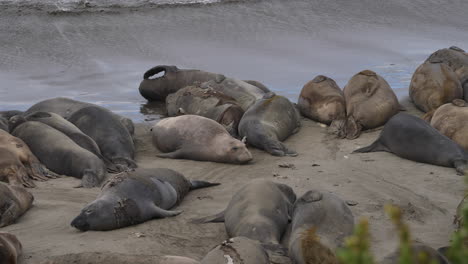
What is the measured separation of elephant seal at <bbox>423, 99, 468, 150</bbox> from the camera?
23.6 ft

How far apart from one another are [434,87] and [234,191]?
4.00 m

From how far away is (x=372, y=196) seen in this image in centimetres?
579

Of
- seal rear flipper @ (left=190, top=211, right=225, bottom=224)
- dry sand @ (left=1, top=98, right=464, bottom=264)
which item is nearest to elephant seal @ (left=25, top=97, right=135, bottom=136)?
dry sand @ (left=1, top=98, right=464, bottom=264)

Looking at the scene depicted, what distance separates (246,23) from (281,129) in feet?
27.6

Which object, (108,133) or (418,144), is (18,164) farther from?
(418,144)

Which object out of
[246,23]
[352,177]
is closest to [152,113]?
[352,177]

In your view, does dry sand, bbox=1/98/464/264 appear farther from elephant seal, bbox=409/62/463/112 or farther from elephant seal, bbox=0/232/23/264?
elephant seal, bbox=409/62/463/112

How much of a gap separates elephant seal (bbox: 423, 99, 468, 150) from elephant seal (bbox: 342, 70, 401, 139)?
29.3 inches

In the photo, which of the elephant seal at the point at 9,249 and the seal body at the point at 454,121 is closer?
the elephant seal at the point at 9,249

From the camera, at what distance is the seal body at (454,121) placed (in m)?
7.20

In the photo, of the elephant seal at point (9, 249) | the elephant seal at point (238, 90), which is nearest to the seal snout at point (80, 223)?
the elephant seal at point (9, 249)

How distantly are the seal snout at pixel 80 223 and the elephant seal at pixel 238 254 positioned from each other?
1.40 meters

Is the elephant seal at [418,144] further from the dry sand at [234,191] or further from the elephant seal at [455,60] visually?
the elephant seal at [455,60]

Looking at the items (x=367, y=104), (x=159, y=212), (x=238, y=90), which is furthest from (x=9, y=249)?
(x=238, y=90)
